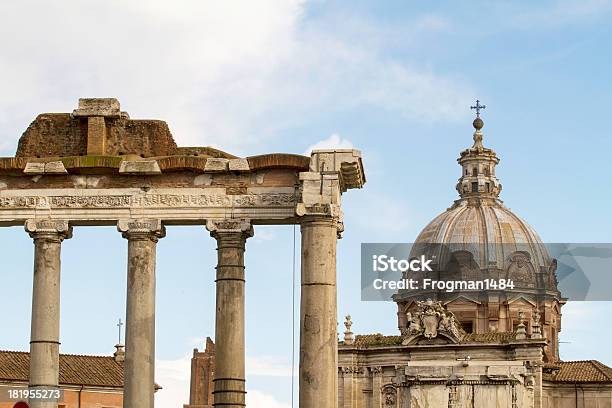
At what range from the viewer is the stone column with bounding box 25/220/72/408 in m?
26.8

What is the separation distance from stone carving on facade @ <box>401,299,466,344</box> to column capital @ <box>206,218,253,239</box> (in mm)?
43658

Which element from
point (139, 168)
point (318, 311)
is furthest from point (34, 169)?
point (318, 311)

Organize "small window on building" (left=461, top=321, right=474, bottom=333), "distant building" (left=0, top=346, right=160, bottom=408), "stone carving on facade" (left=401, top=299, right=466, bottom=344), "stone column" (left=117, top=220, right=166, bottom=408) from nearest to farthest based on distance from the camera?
"stone column" (left=117, top=220, right=166, bottom=408), "distant building" (left=0, top=346, right=160, bottom=408), "stone carving on facade" (left=401, top=299, right=466, bottom=344), "small window on building" (left=461, top=321, right=474, bottom=333)

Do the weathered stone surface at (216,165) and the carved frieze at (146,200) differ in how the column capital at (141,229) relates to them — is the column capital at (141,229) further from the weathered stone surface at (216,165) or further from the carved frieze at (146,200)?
the weathered stone surface at (216,165)

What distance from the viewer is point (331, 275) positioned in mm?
25797

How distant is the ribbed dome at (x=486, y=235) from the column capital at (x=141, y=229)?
57081mm

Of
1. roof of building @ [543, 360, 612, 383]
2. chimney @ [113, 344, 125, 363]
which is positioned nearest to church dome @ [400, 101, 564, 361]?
roof of building @ [543, 360, 612, 383]

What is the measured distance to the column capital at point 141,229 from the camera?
2684 cm

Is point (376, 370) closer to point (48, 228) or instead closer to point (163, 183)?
point (163, 183)

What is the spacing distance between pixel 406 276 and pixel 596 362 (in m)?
11.5

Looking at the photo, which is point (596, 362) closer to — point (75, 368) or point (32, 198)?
point (75, 368)

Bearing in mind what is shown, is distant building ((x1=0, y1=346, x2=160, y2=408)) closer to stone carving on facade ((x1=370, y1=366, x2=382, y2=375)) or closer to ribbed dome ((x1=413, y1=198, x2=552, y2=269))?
stone carving on facade ((x1=370, y1=366, x2=382, y2=375))

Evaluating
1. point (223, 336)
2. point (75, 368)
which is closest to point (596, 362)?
point (75, 368)

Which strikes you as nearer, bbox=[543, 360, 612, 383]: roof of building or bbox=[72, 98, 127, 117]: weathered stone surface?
bbox=[72, 98, 127, 117]: weathered stone surface
